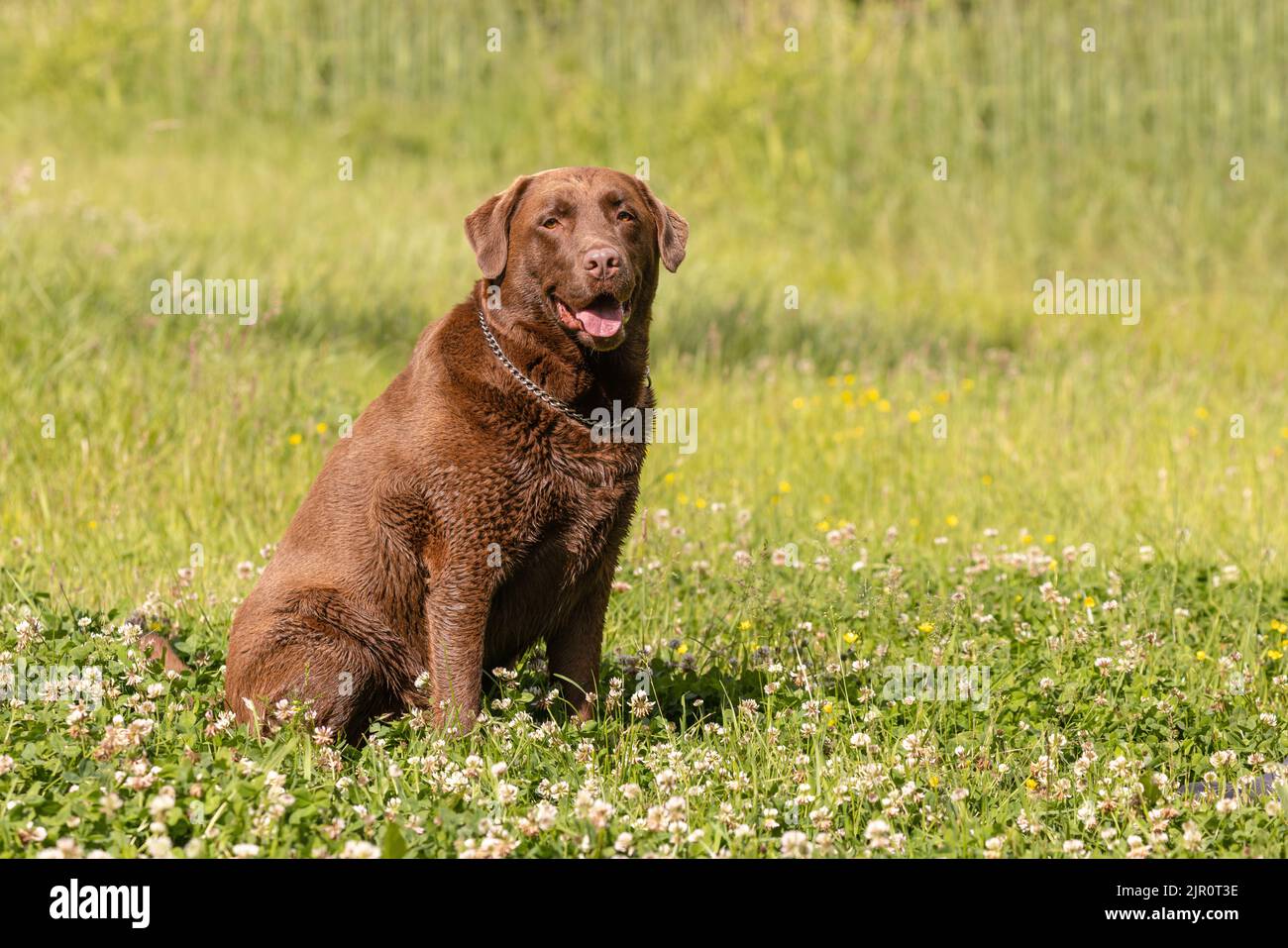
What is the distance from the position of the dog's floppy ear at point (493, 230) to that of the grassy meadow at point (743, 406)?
1.31 metres

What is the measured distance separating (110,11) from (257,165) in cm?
364

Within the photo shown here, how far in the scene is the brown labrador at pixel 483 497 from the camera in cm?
420

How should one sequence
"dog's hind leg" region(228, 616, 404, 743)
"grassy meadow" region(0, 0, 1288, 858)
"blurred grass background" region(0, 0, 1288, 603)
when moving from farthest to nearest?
"blurred grass background" region(0, 0, 1288, 603), "dog's hind leg" region(228, 616, 404, 743), "grassy meadow" region(0, 0, 1288, 858)

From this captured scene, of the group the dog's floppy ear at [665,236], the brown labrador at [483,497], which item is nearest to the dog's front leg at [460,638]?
the brown labrador at [483,497]

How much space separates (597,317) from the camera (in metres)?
4.30

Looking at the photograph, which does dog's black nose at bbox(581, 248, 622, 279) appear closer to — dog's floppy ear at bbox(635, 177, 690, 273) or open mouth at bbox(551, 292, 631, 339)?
open mouth at bbox(551, 292, 631, 339)

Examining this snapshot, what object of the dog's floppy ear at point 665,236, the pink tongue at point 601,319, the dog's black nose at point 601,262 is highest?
the dog's floppy ear at point 665,236

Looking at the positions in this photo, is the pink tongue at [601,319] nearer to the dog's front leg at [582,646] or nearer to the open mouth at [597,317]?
the open mouth at [597,317]

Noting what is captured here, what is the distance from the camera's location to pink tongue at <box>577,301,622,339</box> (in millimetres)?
4277

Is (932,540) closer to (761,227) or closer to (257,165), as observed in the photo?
(761,227)

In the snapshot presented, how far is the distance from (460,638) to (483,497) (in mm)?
406

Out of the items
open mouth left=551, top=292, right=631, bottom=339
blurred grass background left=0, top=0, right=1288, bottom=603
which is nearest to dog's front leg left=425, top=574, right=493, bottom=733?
open mouth left=551, top=292, right=631, bottom=339

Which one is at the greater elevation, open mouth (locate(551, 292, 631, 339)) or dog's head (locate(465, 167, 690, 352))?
dog's head (locate(465, 167, 690, 352))

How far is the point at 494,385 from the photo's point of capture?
431 cm
